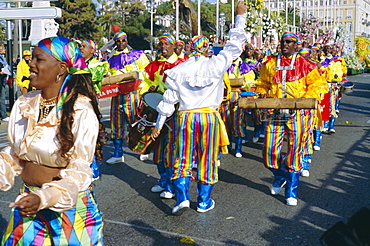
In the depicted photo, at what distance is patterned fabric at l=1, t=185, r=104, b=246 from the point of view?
3.09 meters

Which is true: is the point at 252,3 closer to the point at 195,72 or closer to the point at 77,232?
the point at 195,72

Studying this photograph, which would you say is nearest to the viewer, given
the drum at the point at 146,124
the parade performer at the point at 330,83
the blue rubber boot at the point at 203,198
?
the blue rubber boot at the point at 203,198

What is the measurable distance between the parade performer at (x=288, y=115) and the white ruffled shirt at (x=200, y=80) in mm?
1057

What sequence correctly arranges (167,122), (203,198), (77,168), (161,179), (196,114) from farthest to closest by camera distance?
(161,179) < (167,122) < (203,198) < (196,114) < (77,168)

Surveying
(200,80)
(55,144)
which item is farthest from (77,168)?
(200,80)

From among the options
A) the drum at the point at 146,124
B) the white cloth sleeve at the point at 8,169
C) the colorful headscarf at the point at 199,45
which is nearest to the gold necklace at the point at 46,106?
the white cloth sleeve at the point at 8,169

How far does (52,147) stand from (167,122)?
11.4 feet

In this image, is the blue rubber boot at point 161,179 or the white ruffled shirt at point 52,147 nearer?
the white ruffled shirt at point 52,147

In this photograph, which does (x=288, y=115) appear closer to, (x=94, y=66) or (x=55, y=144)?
(x=94, y=66)

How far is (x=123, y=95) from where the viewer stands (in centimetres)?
848

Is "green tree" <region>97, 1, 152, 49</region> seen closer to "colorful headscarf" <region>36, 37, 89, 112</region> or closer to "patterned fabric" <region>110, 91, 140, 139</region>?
"patterned fabric" <region>110, 91, 140, 139</region>

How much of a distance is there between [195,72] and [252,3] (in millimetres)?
18399

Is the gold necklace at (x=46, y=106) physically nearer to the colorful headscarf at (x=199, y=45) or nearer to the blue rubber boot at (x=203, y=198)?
the blue rubber boot at (x=203, y=198)

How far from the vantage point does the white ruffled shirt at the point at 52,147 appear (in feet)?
9.34
